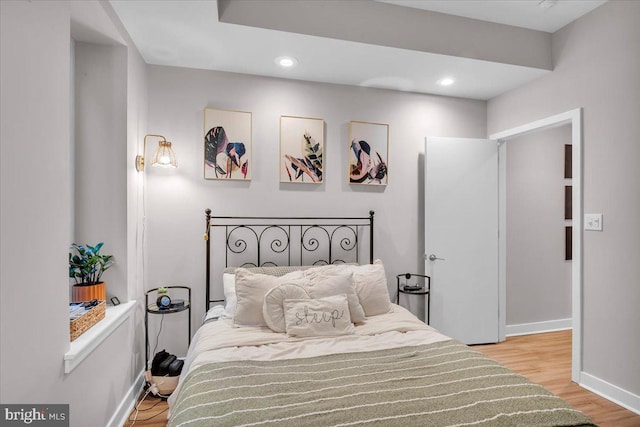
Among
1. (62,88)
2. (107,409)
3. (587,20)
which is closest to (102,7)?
(62,88)

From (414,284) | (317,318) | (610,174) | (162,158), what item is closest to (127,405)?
(317,318)

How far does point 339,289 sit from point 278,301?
42cm

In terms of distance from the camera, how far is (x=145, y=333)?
2.69 m

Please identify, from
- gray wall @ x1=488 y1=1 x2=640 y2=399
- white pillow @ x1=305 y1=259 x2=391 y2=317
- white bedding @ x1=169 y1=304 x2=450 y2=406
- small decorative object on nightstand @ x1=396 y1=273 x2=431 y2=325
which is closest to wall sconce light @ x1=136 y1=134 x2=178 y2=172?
white bedding @ x1=169 y1=304 x2=450 y2=406

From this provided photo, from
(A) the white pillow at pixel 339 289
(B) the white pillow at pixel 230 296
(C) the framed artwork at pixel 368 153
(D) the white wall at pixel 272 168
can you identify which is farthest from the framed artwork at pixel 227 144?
(A) the white pillow at pixel 339 289

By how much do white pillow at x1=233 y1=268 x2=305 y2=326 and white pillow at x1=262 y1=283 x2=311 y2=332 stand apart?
58 millimetres

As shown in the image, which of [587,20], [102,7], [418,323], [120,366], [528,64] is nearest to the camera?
[102,7]

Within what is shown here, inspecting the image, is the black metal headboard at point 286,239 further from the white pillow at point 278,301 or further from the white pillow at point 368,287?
the white pillow at point 278,301

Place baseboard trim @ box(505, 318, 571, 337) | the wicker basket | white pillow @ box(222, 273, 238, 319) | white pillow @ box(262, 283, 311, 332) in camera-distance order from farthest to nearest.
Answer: baseboard trim @ box(505, 318, 571, 337)
white pillow @ box(222, 273, 238, 319)
white pillow @ box(262, 283, 311, 332)
the wicker basket

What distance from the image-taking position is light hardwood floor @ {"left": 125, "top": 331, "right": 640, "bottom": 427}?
7.30 ft

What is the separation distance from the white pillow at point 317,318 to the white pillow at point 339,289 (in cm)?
8

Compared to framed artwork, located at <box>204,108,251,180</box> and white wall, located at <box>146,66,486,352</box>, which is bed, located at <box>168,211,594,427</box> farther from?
framed artwork, located at <box>204,108,251,180</box>

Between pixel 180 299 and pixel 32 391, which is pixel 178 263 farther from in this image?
pixel 32 391

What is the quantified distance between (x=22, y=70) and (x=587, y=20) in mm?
3486
